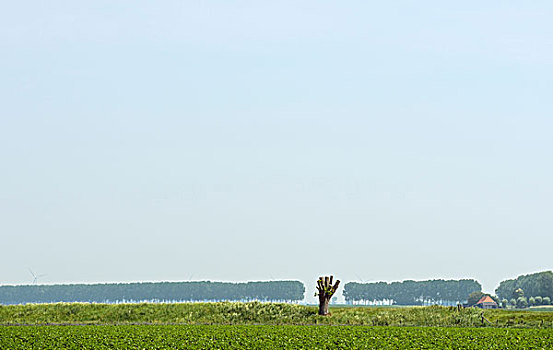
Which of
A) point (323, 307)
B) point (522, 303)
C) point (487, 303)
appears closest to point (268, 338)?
point (323, 307)

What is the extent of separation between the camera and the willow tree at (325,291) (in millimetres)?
71375

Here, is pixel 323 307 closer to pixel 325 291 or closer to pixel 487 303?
pixel 325 291

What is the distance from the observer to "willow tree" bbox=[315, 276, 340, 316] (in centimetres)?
7138

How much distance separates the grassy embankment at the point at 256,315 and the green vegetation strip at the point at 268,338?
32.9ft

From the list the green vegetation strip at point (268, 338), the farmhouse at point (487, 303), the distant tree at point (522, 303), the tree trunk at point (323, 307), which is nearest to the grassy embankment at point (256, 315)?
the tree trunk at point (323, 307)

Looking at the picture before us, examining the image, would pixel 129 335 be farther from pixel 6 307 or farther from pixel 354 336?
pixel 6 307

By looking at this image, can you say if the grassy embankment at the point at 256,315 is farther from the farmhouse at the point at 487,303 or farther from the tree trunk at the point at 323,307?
the farmhouse at the point at 487,303

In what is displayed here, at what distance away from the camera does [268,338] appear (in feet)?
161

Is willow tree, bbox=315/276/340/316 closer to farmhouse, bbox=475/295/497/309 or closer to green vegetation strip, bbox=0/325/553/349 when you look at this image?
green vegetation strip, bbox=0/325/553/349

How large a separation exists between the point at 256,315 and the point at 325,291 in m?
7.83

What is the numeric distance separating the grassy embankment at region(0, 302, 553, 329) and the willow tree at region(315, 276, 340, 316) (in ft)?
3.47

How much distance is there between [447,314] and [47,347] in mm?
39167

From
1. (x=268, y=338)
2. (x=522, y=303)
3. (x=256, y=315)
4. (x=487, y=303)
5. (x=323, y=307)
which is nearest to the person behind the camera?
(x=268, y=338)

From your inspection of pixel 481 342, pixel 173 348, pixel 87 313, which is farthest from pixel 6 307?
pixel 481 342
